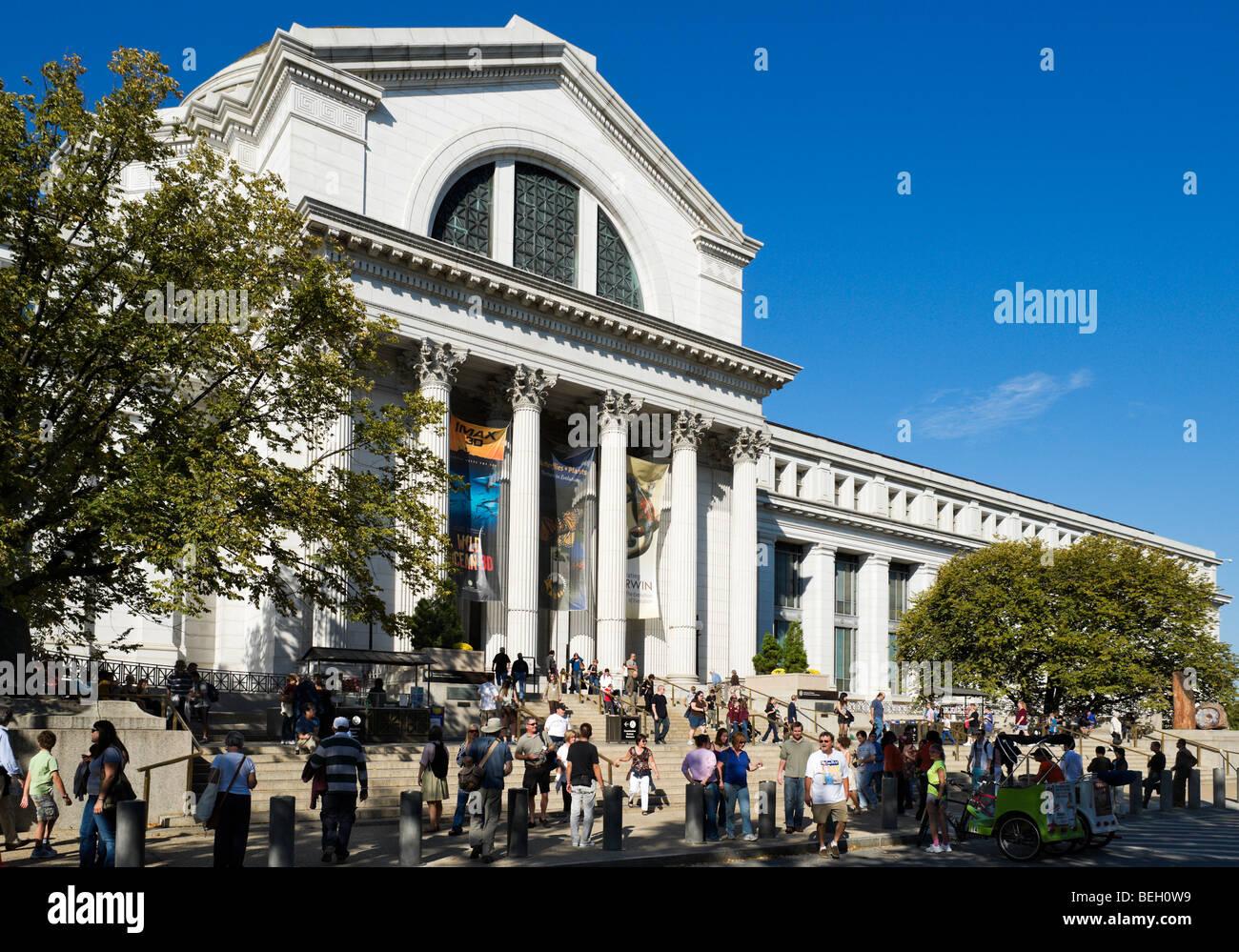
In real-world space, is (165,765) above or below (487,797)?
below

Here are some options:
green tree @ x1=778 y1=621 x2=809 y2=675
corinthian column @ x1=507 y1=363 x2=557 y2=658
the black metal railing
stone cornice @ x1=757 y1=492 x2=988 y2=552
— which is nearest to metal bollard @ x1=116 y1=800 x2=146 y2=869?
the black metal railing

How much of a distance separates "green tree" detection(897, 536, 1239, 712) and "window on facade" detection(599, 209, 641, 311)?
946 inches

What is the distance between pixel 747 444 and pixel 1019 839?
98.2ft

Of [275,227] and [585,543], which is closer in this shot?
[275,227]

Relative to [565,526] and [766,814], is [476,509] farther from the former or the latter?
[766,814]

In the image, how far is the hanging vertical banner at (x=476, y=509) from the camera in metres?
35.9

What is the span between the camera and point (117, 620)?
34938mm

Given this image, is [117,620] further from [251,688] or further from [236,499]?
[236,499]

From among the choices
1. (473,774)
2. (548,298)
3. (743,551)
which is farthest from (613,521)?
(473,774)

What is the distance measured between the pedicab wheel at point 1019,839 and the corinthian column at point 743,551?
86.9ft

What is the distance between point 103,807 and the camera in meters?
13.3

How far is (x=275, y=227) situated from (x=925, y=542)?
51.8m

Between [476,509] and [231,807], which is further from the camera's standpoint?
[476,509]
